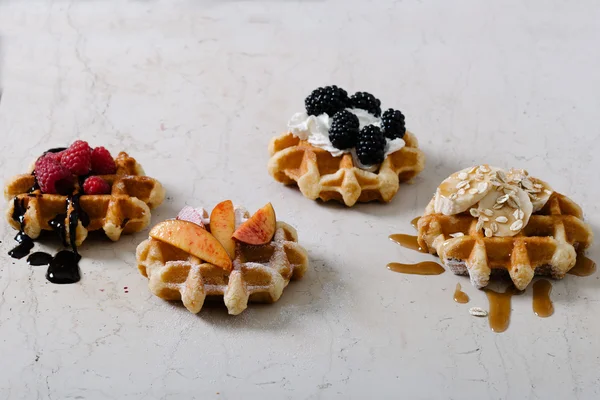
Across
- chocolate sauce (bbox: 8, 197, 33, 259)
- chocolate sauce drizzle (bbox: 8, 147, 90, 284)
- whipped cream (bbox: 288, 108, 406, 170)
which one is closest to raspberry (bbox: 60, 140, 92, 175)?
chocolate sauce drizzle (bbox: 8, 147, 90, 284)

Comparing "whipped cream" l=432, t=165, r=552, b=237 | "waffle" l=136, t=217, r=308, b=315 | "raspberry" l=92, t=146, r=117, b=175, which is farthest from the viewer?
"raspberry" l=92, t=146, r=117, b=175

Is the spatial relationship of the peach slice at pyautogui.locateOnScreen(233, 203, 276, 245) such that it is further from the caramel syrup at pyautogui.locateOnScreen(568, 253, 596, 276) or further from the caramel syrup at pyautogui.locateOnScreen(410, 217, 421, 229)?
the caramel syrup at pyautogui.locateOnScreen(568, 253, 596, 276)

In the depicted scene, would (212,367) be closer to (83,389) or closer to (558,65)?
(83,389)

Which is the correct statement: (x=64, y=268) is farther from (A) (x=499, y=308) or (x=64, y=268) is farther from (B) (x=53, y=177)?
(A) (x=499, y=308)

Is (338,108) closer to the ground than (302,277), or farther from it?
farther from it

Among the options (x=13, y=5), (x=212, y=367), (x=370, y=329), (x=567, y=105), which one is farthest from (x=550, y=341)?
(x=13, y=5)

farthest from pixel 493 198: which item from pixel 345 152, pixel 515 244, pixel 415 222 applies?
pixel 345 152
